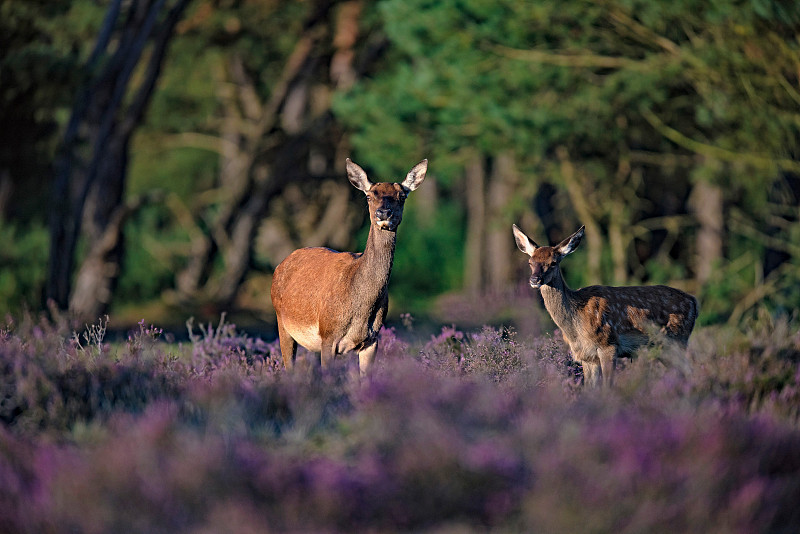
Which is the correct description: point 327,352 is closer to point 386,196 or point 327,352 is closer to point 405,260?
point 386,196

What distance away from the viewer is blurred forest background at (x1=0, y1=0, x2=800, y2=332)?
14688 millimetres

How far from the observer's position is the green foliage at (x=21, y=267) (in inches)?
656

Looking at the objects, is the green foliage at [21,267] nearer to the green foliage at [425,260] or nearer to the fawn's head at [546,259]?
the green foliage at [425,260]

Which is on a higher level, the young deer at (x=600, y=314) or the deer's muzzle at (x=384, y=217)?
the deer's muzzle at (x=384, y=217)

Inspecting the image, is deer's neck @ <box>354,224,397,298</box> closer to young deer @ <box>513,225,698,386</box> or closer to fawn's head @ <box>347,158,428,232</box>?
fawn's head @ <box>347,158,428,232</box>

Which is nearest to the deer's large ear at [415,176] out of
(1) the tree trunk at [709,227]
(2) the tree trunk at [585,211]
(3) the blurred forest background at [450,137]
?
(3) the blurred forest background at [450,137]

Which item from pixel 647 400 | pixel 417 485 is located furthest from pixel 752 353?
pixel 417 485

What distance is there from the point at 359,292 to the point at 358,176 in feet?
3.68

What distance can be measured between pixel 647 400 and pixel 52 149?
11.0 meters

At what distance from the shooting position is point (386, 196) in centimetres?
837

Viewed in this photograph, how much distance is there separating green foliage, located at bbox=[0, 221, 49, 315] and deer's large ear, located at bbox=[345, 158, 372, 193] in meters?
7.09

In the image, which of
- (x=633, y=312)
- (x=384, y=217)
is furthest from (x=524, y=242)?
(x=384, y=217)

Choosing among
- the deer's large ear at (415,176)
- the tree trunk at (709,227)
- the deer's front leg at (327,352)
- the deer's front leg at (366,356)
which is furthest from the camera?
the tree trunk at (709,227)

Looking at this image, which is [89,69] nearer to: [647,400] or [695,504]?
[647,400]
